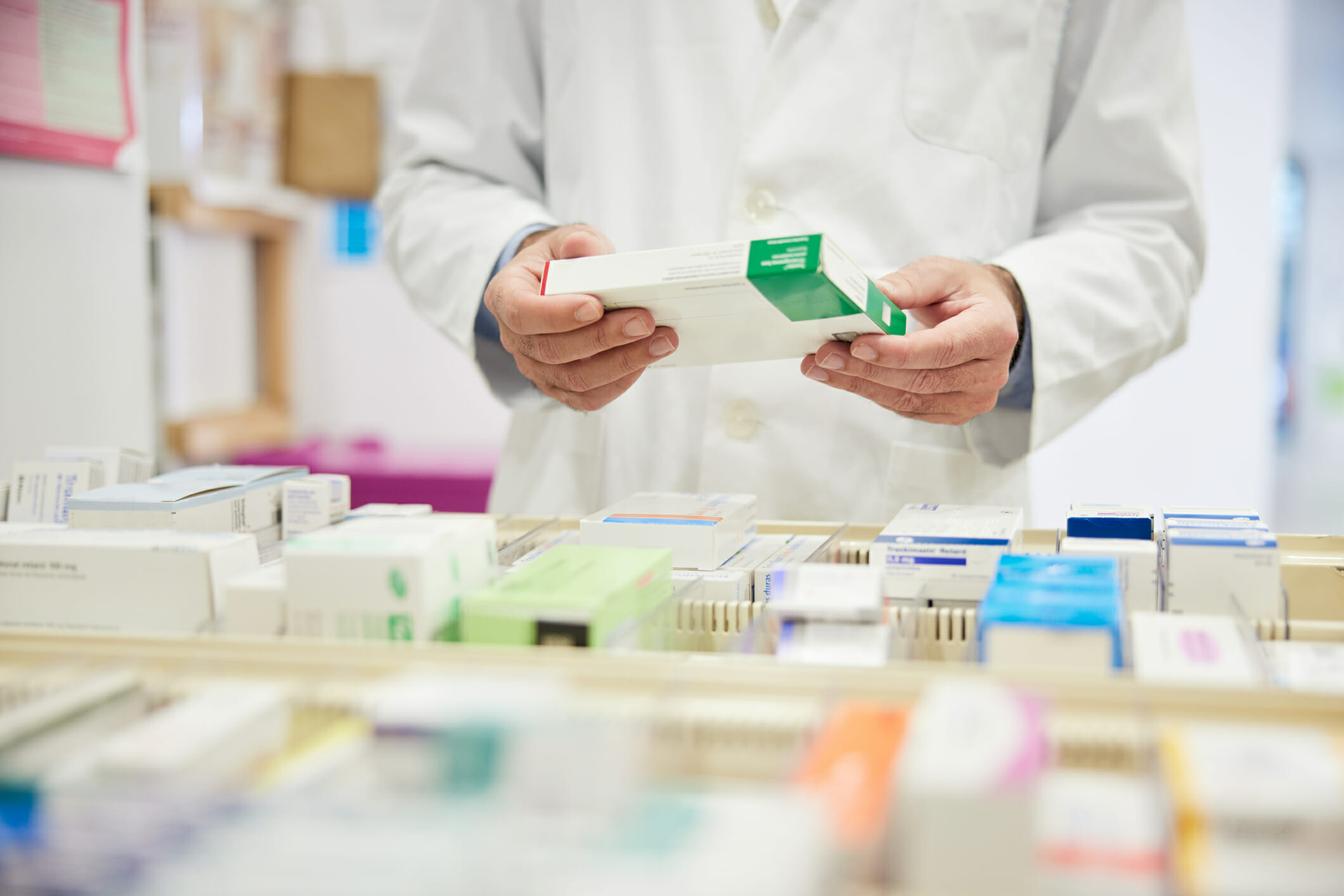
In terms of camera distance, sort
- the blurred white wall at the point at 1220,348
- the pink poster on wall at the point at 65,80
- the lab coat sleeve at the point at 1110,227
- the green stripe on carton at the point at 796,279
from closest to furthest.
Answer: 1. the green stripe on carton at the point at 796,279
2. the lab coat sleeve at the point at 1110,227
3. the pink poster on wall at the point at 65,80
4. the blurred white wall at the point at 1220,348

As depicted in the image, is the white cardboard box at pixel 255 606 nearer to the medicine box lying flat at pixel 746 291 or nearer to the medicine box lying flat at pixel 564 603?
the medicine box lying flat at pixel 564 603

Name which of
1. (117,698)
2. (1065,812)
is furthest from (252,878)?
(1065,812)

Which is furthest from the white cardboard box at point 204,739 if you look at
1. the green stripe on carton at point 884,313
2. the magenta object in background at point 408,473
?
the magenta object in background at point 408,473

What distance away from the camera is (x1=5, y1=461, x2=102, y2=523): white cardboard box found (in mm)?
957

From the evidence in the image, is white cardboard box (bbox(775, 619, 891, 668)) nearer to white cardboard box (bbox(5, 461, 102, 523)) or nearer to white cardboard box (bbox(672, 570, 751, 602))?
white cardboard box (bbox(672, 570, 751, 602))

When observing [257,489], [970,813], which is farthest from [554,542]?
[970,813]

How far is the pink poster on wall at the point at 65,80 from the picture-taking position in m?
1.39

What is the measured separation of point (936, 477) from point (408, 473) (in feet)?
5.40

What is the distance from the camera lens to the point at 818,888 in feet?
1.37

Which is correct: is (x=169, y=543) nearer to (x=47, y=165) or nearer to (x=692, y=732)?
(x=692, y=732)

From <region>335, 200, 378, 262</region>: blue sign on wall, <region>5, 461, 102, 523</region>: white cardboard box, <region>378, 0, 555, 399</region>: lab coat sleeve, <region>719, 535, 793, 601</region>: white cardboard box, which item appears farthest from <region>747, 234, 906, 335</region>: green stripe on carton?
<region>335, 200, 378, 262</region>: blue sign on wall

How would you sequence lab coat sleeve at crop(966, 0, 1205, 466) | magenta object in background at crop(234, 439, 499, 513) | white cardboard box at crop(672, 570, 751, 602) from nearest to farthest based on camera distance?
white cardboard box at crop(672, 570, 751, 602) → lab coat sleeve at crop(966, 0, 1205, 466) → magenta object in background at crop(234, 439, 499, 513)

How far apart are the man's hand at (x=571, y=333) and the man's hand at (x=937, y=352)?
0.17 metres

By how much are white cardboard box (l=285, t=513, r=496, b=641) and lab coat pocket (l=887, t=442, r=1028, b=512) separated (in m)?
0.62
